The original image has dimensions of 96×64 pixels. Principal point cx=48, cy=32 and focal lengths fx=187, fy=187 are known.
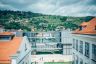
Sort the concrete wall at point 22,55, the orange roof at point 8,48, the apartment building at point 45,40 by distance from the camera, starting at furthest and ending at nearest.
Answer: the apartment building at point 45,40 → the concrete wall at point 22,55 → the orange roof at point 8,48

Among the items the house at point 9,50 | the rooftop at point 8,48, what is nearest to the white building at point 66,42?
the house at point 9,50

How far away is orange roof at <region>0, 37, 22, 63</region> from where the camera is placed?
18.2ft

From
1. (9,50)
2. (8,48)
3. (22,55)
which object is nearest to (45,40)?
(22,55)

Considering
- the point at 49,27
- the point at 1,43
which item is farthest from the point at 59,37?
the point at 1,43

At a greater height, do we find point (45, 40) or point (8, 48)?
point (8, 48)

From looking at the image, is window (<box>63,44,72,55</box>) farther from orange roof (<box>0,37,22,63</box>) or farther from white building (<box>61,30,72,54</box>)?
orange roof (<box>0,37,22,63</box>)

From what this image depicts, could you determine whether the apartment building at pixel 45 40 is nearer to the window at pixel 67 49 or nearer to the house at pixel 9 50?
the window at pixel 67 49

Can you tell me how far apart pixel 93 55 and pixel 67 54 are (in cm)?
1354

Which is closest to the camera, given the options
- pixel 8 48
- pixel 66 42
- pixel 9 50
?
pixel 9 50

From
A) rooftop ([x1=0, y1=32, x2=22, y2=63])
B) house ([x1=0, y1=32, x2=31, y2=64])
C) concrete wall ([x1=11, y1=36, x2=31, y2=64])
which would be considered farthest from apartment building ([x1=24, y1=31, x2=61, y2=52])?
rooftop ([x1=0, y1=32, x2=22, y2=63])

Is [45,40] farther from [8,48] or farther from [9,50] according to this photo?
[9,50]

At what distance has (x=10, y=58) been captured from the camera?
221 inches

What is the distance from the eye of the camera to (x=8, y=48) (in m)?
6.20

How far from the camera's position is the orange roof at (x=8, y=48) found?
18.2 ft
